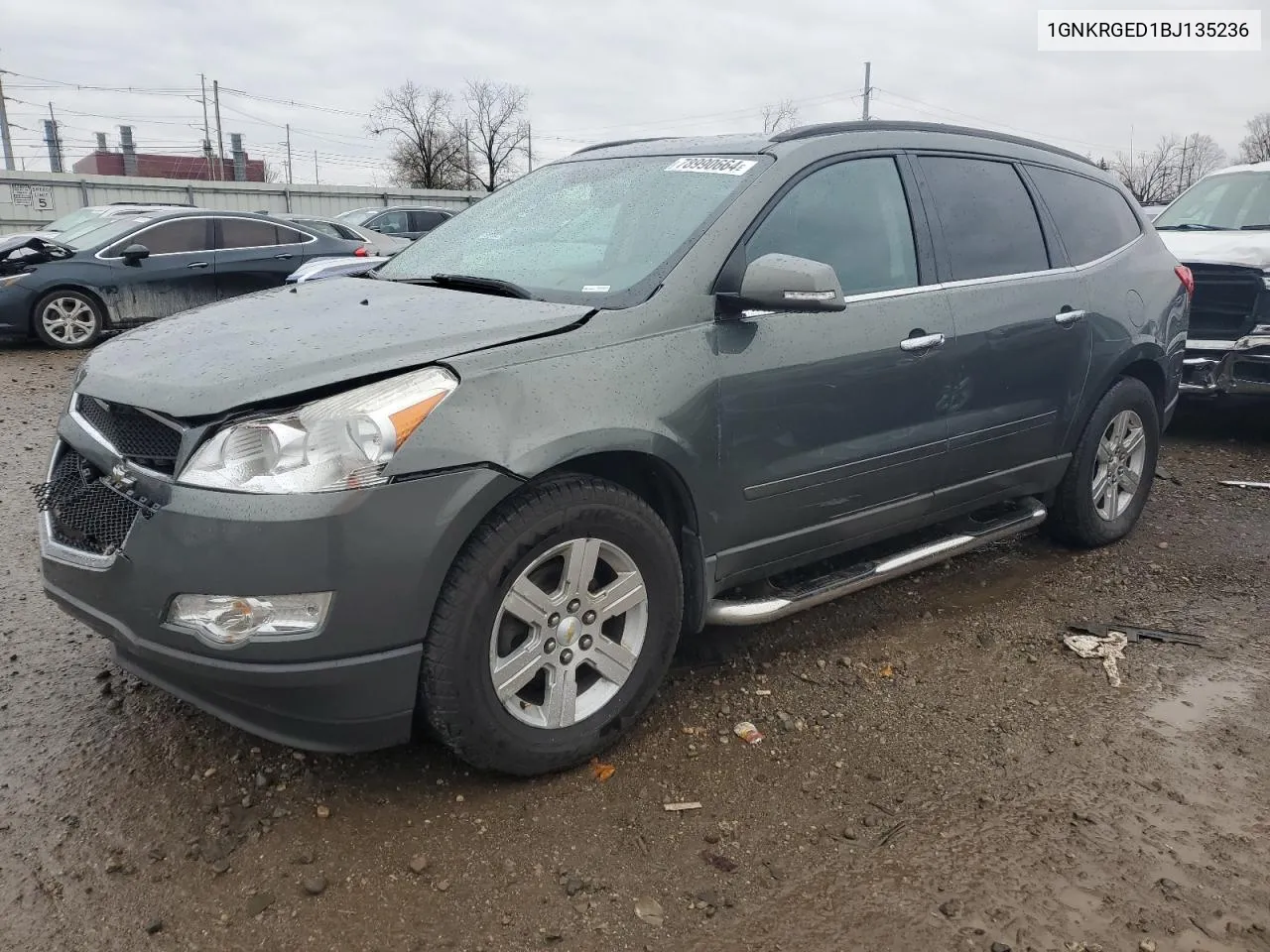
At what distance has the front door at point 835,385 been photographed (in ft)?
10.2

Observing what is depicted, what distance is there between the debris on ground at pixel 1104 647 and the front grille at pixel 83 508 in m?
3.16

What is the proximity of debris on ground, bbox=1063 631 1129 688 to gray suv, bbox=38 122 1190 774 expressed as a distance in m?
0.52

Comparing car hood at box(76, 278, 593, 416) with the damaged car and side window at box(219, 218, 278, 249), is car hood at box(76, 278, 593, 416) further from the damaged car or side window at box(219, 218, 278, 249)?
side window at box(219, 218, 278, 249)

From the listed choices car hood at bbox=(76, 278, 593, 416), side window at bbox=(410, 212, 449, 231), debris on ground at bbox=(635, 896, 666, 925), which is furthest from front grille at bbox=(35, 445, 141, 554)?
side window at bbox=(410, 212, 449, 231)

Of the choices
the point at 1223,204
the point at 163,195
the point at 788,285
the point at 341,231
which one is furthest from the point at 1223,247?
the point at 163,195

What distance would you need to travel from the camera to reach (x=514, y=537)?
255 centimetres

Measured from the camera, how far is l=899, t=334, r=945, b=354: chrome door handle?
3482mm

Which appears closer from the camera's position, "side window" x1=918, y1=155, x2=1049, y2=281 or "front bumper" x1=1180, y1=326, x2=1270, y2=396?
"side window" x1=918, y1=155, x2=1049, y2=281

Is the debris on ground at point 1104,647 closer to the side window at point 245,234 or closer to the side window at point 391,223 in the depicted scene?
the side window at point 245,234

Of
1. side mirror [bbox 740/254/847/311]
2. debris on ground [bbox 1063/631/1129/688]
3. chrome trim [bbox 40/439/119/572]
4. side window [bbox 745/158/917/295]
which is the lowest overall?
debris on ground [bbox 1063/631/1129/688]

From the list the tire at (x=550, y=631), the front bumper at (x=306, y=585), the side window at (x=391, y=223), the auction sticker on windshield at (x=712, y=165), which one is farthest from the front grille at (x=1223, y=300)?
the side window at (x=391, y=223)

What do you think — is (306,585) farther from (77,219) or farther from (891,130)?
(77,219)

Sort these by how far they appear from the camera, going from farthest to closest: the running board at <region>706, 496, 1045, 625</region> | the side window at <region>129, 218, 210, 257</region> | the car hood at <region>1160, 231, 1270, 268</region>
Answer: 1. the side window at <region>129, 218, 210, 257</region>
2. the car hood at <region>1160, 231, 1270, 268</region>
3. the running board at <region>706, 496, 1045, 625</region>

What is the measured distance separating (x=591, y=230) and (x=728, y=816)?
1.92 meters
